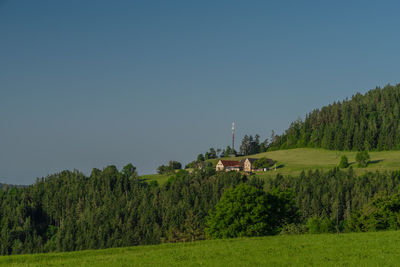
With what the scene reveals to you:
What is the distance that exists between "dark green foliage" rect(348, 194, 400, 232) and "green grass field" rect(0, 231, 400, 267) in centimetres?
4285

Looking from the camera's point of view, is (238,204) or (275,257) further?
(238,204)

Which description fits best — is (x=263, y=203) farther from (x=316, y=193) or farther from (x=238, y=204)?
(x=316, y=193)

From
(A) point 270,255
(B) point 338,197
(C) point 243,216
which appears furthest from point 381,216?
(B) point 338,197

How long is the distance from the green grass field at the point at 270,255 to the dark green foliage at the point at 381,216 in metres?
42.8

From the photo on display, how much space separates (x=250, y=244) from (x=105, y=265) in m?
13.8

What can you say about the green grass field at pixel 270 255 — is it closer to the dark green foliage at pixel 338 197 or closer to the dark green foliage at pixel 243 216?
the dark green foliage at pixel 243 216

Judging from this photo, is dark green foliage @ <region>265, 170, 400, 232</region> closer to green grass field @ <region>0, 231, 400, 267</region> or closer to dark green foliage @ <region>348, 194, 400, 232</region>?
dark green foliage @ <region>348, 194, 400, 232</region>

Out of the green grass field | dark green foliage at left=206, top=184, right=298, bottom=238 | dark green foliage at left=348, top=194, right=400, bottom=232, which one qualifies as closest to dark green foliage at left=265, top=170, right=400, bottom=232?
dark green foliage at left=348, top=194, right=400, bottom=232

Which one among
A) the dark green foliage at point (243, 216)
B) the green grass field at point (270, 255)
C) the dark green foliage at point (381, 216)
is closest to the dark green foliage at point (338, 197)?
the dark green foliage at point (381, 216)

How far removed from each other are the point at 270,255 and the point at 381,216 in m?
60.2

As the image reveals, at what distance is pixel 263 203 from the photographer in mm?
85562

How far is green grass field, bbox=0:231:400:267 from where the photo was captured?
102ft

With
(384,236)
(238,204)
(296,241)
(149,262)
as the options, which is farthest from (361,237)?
(238,204)

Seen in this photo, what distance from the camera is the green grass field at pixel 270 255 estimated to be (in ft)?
102
